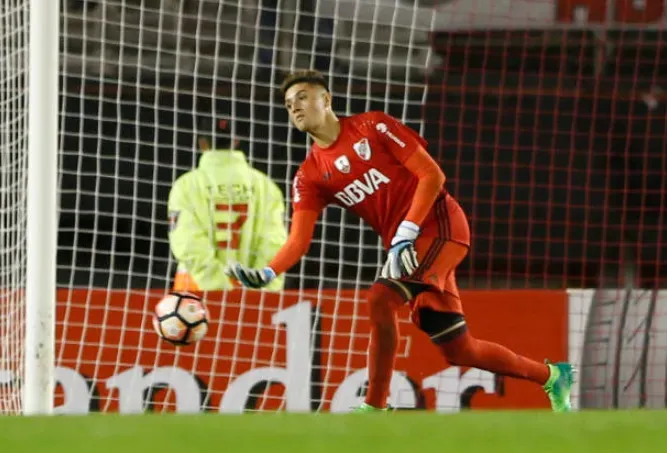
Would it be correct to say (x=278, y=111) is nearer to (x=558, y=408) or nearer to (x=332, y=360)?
(x=332, y=360)

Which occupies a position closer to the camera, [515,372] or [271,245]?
[515,372]

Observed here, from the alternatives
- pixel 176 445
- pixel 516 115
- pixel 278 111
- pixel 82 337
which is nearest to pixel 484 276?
pixel 516 115

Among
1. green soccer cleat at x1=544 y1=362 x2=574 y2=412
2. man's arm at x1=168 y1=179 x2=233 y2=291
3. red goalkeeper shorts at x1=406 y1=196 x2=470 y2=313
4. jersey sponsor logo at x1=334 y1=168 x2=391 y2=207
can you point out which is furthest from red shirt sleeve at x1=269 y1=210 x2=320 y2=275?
man's arm at x1=168 y1=179 x2=233 y2=291

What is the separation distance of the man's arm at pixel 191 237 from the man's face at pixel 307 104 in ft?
5.80

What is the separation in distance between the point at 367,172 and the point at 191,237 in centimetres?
194

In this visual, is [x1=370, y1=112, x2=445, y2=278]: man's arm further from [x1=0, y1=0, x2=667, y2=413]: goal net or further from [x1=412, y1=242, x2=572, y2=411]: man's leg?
[x1=0, y1=0, x2=667, y2=413]: goal net

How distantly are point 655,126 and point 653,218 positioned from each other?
57 cm

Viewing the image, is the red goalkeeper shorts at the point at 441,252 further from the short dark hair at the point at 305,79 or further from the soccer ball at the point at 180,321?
the soccer ball at the point at 180,321

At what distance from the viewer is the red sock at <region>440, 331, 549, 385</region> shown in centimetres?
694

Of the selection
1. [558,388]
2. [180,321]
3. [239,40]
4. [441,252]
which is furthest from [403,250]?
[239,40]

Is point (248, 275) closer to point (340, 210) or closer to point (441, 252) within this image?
point (441, 252)

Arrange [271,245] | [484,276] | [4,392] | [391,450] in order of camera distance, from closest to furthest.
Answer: [391,450] < [4,392] < [271,245] < [484,276]

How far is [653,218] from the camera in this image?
33.0ft

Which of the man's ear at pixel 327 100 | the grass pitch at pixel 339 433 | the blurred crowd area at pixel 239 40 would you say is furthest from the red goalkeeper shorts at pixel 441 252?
the grass pitch at pixel 339 433
